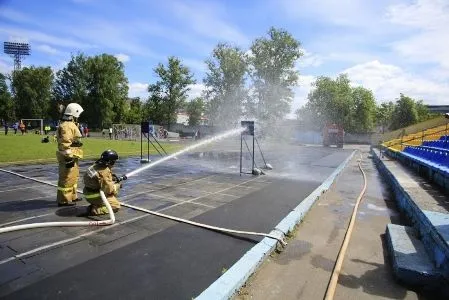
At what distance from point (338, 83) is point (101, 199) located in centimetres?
6516

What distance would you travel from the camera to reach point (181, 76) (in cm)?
6325

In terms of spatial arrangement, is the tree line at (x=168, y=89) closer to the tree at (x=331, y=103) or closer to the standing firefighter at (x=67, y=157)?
the tree at (x=331, y=103)

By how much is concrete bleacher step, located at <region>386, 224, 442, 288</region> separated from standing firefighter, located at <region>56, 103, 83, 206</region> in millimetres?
5821

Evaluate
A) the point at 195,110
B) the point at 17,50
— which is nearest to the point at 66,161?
the point at 195,110

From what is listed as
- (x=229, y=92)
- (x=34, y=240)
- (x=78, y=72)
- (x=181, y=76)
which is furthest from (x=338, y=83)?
(x=34, y=240)

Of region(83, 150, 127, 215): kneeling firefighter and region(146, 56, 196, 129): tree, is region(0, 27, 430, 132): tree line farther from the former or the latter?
region(83, 150, 127, 215): kneeling firefighter

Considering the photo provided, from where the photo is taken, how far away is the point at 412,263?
3.85m

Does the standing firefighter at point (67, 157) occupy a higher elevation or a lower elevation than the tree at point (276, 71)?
lower

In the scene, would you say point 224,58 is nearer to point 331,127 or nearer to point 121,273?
point 331,127

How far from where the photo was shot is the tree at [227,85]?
180ft

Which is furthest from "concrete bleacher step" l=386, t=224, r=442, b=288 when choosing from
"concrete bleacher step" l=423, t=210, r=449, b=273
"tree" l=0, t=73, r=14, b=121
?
"tree" l=0, t=73, r=14, b=121

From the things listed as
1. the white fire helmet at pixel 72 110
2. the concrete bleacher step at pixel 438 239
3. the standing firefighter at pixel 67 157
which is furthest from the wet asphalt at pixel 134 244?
the concrete bleacher step at pixel 438 239

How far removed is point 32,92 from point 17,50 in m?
33.6

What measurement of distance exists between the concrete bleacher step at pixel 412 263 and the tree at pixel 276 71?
4659cm
